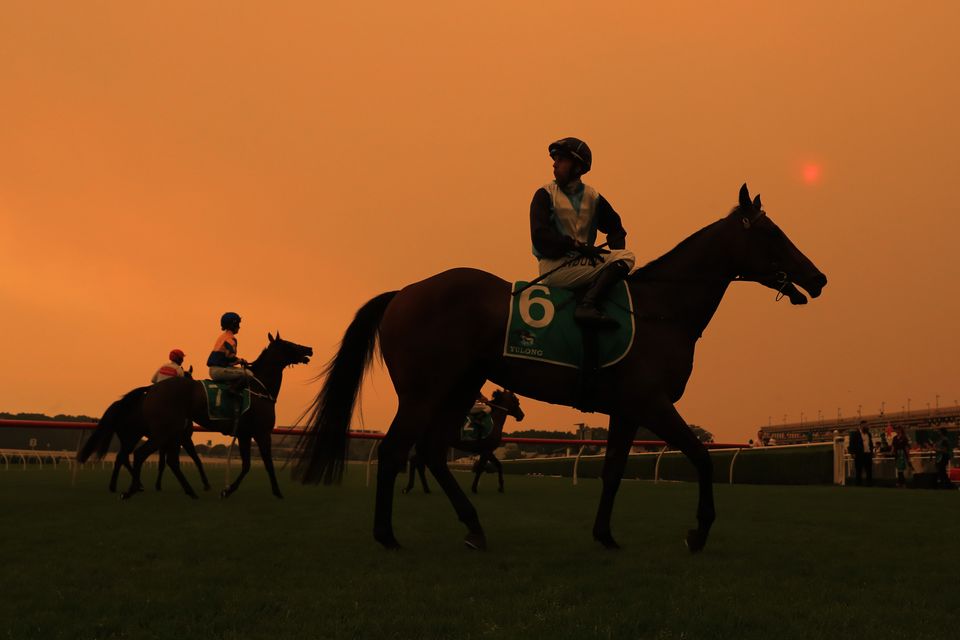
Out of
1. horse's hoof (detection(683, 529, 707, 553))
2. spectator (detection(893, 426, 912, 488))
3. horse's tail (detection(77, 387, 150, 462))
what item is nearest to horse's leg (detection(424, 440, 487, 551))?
horse's hoof (detection(683, 529, 707, 553))

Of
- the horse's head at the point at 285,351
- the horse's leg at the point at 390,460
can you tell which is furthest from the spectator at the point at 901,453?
the horse's leg at the point at 390,460

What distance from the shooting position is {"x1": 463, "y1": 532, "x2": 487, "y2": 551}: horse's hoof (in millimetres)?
5434

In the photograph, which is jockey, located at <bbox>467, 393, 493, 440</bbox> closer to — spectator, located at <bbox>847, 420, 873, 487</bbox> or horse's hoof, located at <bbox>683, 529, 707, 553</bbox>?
horse's hoof, located at <bbox>683, 529, 707, 553</bbox>

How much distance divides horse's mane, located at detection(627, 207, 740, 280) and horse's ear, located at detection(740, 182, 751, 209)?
8cm

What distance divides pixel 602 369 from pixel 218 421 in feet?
24.7

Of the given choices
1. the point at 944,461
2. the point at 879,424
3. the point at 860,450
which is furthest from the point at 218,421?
the point at 879,424

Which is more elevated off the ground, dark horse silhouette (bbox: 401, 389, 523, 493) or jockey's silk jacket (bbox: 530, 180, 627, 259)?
jockey's silk jacket (bbox: 530, 180, 627, 259)

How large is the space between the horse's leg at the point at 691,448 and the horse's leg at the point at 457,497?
1.39m

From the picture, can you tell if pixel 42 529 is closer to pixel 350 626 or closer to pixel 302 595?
pixel 302 595

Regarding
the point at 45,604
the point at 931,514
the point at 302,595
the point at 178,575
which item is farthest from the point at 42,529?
the point at 931,514

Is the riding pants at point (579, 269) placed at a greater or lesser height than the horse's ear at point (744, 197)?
lesser

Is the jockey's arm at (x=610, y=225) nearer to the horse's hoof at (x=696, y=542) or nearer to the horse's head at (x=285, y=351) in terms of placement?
the horse's hoof at (x=696, y=542)

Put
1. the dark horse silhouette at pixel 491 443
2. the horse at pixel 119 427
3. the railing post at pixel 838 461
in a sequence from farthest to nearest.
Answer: the railing post at pixel 838 461, the dark horse silhouette at pixel 491 443, the horse at pixel 119 427

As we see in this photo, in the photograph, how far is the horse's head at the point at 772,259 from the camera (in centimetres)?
589
